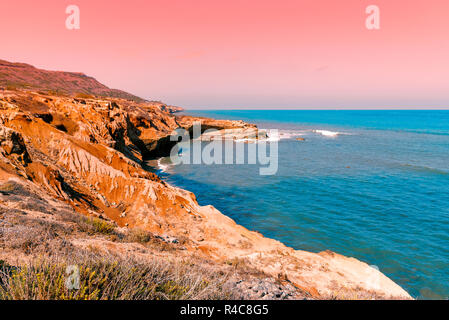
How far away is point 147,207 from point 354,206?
16532 millimetres

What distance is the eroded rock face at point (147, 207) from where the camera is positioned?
8672mm

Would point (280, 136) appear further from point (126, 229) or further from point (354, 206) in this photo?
point (126, 229)

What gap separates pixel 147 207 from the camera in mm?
13391

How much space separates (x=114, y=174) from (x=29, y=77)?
11636 centimetres

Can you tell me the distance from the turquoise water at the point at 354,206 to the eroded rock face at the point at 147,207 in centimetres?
339

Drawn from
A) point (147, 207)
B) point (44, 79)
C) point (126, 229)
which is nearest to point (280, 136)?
point (147, 207)

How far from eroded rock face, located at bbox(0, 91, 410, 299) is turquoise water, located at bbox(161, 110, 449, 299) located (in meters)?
3.39

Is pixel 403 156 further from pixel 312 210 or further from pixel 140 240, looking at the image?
pixel 140 240

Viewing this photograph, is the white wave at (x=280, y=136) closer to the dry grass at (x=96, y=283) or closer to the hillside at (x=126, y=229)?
the hillside at (x=126, y=229)

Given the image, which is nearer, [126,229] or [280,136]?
[126,229]

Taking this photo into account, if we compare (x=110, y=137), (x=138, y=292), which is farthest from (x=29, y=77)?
(x=138, y=292)

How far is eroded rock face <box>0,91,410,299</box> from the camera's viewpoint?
8672mm

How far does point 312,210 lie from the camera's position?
728 inches

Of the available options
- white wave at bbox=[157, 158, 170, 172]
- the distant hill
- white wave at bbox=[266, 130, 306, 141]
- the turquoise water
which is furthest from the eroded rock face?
the distant hill
